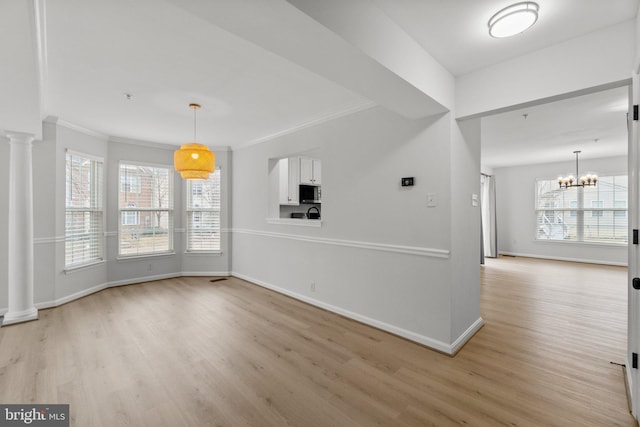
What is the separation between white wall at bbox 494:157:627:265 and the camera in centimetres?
691

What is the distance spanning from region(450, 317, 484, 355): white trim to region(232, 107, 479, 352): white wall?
0.29 feet

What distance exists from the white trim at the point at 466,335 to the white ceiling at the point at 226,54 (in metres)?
2.61

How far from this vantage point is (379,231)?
320cm

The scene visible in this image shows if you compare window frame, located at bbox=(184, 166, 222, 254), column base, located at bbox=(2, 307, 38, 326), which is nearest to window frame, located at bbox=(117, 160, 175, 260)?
window frame, located at bbox=(184, 166, 222, 254)

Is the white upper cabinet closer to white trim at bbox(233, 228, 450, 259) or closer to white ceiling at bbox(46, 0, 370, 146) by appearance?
white ceiling at bbox(46, 0, 370, 146)

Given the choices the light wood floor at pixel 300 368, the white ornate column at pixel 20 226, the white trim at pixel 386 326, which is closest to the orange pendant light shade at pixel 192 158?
the light wood floor at pixel 300 368

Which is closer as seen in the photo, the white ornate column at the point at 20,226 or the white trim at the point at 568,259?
the white ornate column at the point at 20,226

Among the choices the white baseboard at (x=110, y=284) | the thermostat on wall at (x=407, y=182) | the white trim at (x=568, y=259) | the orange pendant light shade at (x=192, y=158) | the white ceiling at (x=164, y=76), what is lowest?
the white trim at (x=568, y=259)

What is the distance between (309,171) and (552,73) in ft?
13.5

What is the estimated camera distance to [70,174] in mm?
4223

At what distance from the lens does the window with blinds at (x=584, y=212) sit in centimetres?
684

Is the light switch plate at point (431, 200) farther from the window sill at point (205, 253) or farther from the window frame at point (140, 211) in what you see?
the window frame at point (140, 211)

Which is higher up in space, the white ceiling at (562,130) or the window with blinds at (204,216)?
the white ceiling at (562,130)

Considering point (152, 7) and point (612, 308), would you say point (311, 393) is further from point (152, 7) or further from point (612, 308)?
point (612, 308)
